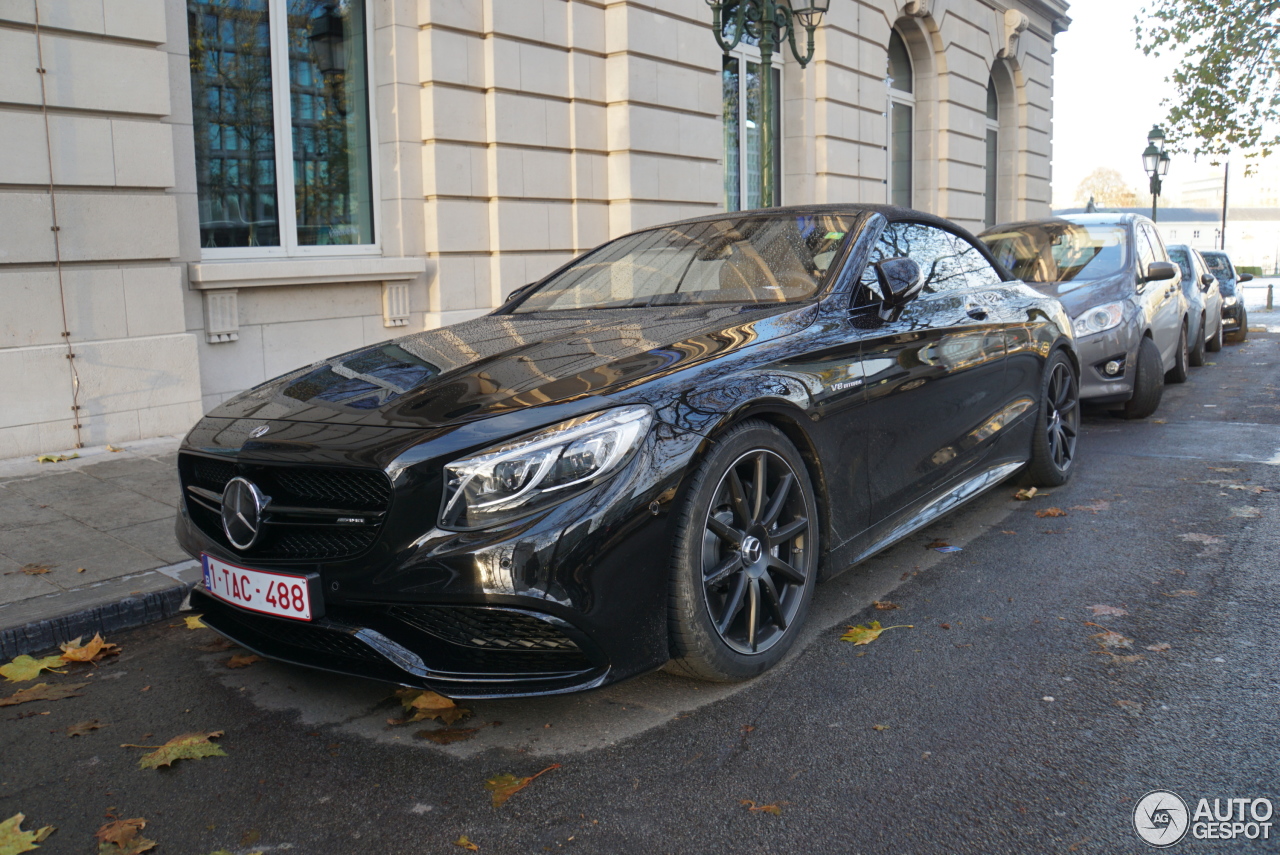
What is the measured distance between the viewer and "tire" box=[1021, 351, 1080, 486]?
19.0 ft

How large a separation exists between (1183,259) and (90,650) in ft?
43.5

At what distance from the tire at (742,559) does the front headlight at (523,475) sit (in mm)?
337

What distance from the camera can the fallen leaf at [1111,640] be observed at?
11.9 ft

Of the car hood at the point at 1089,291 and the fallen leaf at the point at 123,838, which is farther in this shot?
the car hood at the point at 1089,291

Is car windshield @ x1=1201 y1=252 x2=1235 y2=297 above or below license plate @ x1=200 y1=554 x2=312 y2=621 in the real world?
above

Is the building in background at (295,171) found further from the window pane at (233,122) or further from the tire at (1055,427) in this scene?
the tire at (1055,427)

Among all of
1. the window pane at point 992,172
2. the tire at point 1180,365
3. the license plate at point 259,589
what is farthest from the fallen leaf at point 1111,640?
the window pane at point 992,172

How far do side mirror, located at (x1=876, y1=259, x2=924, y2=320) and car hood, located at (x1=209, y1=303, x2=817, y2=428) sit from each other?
0.41m

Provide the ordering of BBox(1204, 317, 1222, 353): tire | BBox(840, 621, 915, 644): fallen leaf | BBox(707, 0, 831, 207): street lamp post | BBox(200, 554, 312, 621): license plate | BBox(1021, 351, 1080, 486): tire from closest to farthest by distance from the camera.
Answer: BBox(200, 554, 312, 621): license plate < BBox(840, 621, 915, 644): fallen leaf < BBox(1021, 351, 1080, 486): tire < BBox(707, 0, 831, 207): street lamp post < BBox(1204, 317, 1222, 353): tire

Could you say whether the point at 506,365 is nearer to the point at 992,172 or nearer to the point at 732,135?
the point at 732,135

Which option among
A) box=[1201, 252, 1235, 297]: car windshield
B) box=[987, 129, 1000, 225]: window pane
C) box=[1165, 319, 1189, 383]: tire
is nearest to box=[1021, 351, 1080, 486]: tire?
box=[1165, 319, 1189, 383]: tire

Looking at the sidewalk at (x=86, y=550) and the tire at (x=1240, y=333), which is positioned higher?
the tire at (x=1240, y=333)

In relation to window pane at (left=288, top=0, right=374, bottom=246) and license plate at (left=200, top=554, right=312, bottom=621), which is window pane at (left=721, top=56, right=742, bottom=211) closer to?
window pane at (left=288, top=0, right=374, bottom=246)

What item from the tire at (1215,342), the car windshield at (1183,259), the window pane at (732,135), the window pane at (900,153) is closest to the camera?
the car windshield at (1183,259)
